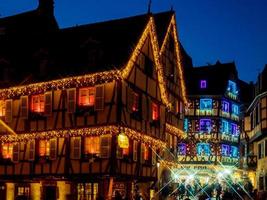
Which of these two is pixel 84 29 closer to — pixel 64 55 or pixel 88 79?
pixel 64 55

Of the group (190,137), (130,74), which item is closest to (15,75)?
(130,74)

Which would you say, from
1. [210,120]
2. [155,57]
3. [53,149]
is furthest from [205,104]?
[53,149]

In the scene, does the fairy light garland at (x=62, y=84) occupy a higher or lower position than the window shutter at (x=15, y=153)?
higher

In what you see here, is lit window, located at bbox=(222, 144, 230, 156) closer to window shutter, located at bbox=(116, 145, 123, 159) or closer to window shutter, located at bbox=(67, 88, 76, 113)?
window shutter, located at bbox=(116, 145, 123, 159)

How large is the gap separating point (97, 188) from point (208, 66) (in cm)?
4042

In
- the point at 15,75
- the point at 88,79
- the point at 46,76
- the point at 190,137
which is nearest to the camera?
the point at 88,79

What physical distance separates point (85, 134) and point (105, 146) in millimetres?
1688

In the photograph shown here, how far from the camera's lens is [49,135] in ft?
112

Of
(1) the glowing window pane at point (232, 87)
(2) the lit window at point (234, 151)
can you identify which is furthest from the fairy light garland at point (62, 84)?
(2) the lit window at point (234, 151)

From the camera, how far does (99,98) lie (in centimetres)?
3194

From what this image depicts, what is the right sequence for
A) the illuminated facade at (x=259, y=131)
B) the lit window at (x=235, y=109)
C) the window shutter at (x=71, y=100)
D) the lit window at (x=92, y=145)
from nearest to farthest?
Result: 1. the lit window at (x=92, y=145)
2. the window shutter at (x=71, y=100)
3. the illuminated facade at (x=259, y=131)
4. the lit window at (x=235, y=109)

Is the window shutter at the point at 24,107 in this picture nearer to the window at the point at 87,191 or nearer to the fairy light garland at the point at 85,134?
the fairy light garland at the point at 85,134

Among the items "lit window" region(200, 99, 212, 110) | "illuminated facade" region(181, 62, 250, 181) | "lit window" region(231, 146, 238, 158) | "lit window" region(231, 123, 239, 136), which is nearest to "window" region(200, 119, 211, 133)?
"illuminated facade" region(181, 62, 250, 181)

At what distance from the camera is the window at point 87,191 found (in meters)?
33.1
